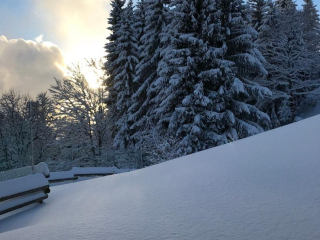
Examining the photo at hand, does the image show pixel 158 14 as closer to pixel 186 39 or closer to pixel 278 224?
pixel 186 39

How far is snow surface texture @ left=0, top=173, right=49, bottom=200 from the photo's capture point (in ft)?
19.8

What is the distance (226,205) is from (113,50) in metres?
25.4

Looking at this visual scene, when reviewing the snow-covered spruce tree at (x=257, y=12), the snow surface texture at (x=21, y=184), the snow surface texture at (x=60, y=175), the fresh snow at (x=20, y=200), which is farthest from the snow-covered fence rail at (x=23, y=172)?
the snow-covered spruce tree at (x=257, y=12)

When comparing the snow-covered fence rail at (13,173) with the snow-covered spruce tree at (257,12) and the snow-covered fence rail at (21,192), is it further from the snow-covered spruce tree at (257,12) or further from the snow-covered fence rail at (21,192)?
the snow-covered spruce tree at (257,12)

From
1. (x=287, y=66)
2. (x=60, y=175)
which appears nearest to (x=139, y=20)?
(x=287, y=66)

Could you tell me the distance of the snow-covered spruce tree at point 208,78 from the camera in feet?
45.4

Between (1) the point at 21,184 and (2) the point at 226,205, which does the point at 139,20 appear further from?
(2) the point at 226,205

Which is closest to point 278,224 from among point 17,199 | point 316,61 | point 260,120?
point 17,199

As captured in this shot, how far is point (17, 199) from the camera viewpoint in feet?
20.7

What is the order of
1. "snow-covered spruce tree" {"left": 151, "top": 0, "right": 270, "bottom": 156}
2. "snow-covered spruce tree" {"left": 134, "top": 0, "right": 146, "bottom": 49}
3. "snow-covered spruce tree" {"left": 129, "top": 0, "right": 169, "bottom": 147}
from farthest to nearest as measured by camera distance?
"snow-covered spruce tree" {"left": 134, "top": 0, "right": 146, "bottom": 49} → "snow-covered spruce tree" {"left": 129, "top": 0, "right": 169, "bottom": 147} → "snow-covered spruce tree" {"left": 151, "top": 0, "right": 270, "bottom": 156}

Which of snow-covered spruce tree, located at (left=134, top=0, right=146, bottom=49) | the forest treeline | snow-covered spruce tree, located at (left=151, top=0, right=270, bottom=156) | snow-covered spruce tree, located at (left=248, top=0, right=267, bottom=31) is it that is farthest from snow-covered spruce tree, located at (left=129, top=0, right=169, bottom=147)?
snow-covered spruce tree, located at (left=248, top=0, right=267, bottom=31)

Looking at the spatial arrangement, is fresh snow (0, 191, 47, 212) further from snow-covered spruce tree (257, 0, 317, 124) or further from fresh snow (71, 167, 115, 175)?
snow-covered spruce tree (257, 0, 317, 124)

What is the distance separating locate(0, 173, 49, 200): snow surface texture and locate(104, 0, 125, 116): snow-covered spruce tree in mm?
17245

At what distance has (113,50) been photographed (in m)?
26.0
